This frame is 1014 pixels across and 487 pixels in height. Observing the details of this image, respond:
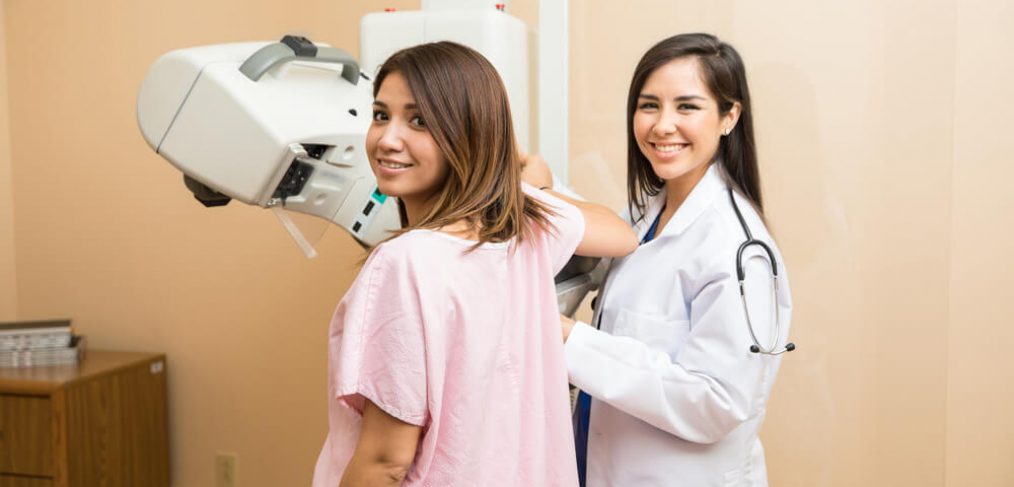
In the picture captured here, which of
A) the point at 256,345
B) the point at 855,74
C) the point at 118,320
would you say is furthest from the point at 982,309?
the point at 118,320

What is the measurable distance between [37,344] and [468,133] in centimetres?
196

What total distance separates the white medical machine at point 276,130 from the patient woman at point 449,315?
14 centimetres

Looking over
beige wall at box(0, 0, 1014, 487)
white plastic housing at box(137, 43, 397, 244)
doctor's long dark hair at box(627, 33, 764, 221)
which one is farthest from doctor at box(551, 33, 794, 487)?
beige wall at box(0, 0, 1014, 487)

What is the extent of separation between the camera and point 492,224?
95cm

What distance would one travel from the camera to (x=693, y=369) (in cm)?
115

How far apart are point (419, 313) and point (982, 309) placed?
64.0 inches

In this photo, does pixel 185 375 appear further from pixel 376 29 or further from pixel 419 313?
pixel 419 313

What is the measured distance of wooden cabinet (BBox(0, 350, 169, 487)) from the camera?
220 cm

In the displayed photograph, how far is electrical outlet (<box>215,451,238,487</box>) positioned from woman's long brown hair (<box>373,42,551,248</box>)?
1.86 m

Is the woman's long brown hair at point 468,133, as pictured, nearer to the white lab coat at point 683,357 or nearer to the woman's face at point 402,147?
the woman's face at point 402,147

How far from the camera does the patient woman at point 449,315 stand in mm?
865

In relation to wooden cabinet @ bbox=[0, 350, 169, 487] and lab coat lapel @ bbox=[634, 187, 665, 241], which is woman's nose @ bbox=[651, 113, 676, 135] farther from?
wooden cabinet @ bbox=[0, 350, 169, 487]

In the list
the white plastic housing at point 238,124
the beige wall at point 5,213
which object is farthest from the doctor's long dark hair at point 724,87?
the beige wall at point 5,213

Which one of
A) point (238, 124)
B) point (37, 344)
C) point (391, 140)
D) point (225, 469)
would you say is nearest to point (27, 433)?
point (37, 344)
